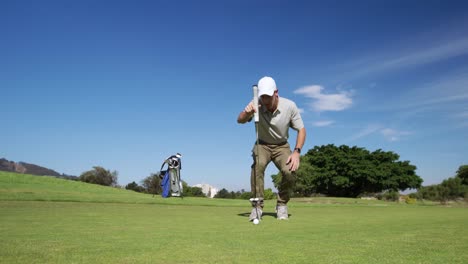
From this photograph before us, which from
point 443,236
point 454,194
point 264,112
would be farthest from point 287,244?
point 454,194

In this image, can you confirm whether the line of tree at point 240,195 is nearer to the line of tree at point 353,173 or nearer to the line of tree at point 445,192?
the line of tree at point 353,173

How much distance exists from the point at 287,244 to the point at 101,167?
69.7 m

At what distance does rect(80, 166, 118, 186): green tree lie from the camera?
67.6 m

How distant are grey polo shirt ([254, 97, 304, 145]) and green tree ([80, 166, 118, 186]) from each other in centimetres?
6422

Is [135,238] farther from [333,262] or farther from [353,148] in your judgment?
[353,148]

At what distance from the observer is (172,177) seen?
81.3ft

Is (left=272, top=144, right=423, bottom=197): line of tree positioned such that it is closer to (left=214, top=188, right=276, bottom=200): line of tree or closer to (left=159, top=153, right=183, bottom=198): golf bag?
(left=214, top=188, right=276, bottom=200): line of tree

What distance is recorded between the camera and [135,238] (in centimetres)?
420

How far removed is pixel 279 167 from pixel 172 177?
691 inches

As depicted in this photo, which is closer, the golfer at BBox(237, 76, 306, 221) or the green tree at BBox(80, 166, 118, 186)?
the golfer at BBox(237, 76, 306, 221)

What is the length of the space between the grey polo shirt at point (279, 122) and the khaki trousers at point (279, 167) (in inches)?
6.3

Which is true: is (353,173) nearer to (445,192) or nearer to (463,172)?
(463,172)

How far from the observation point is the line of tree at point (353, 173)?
6838 centimetres

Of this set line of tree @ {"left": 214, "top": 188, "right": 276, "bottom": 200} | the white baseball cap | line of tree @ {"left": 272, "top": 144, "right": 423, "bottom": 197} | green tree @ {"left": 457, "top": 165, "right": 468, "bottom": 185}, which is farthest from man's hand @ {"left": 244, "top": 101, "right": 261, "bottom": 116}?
green tree @ {"left": 457, "top": 165, "right": 468, "bottom": 185}
